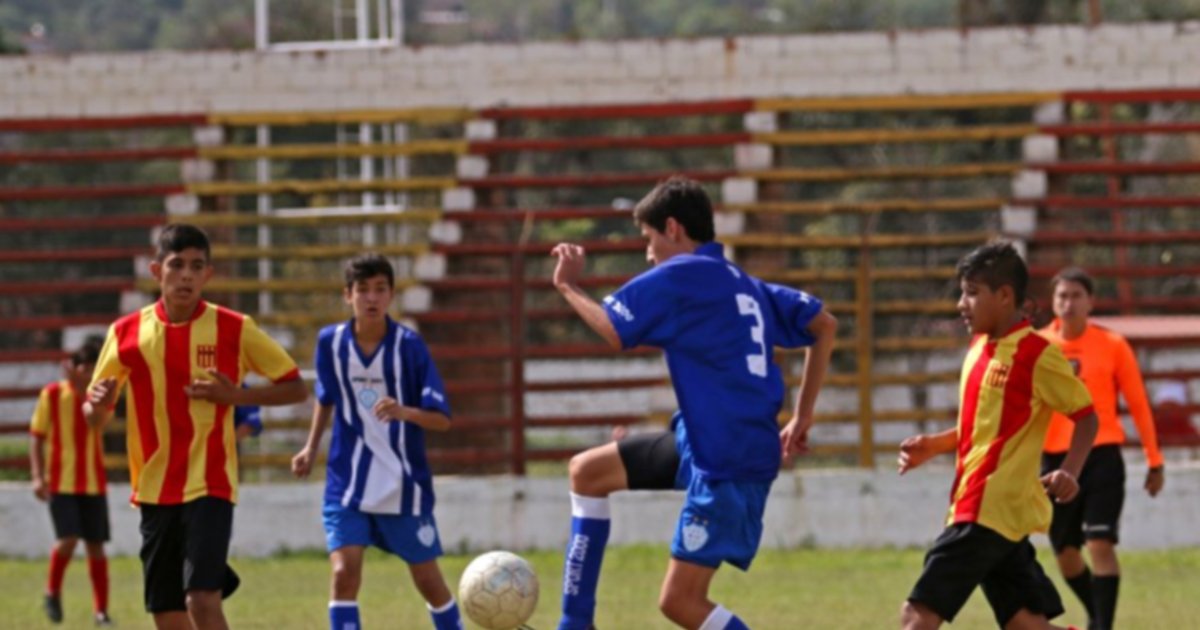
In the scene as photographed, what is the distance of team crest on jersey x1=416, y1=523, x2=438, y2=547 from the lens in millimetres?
9219

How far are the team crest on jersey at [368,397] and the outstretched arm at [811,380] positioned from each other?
7.10ft

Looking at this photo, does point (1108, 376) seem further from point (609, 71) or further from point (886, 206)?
point (609, 71)

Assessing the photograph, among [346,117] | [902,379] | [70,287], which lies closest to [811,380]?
[902,379]

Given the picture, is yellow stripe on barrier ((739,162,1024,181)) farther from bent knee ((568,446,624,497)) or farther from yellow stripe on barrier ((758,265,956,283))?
bent knee ((568,446,624,497))

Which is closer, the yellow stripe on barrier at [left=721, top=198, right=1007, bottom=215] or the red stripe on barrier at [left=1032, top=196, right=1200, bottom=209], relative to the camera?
the red stripe on barrier at [left=1032, top=196, right=1200, bottom=209]

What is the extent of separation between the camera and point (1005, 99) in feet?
64.5

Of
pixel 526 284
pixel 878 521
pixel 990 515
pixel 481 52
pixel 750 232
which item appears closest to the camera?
pixel 990 515

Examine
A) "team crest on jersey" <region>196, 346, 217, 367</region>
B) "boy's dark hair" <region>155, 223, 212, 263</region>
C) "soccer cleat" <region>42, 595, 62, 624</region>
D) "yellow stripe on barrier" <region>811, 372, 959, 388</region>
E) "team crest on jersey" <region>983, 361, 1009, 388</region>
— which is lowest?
"soccer cleat" <region>42, 595, 62, 624</region>

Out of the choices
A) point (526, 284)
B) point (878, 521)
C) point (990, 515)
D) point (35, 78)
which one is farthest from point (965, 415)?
point (35, 78)

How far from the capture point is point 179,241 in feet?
25.8

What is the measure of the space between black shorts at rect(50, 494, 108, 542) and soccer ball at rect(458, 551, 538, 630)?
5467 mm

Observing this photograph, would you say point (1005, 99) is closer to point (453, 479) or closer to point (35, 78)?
point (453, 479)

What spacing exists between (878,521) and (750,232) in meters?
4.24

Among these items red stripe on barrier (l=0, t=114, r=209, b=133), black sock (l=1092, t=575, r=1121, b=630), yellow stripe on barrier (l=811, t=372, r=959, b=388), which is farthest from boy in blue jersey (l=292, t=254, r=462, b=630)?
red stripe on barrier (l=0, t=114, r=209, b=133)
